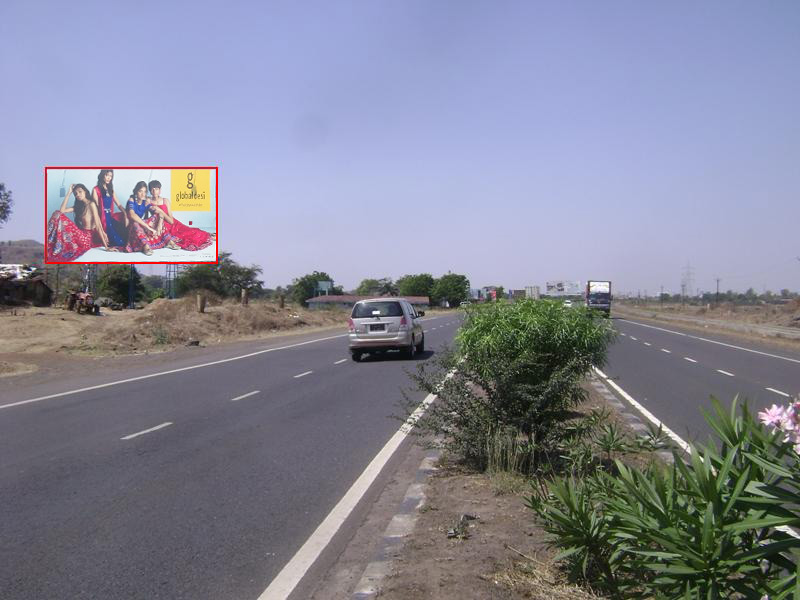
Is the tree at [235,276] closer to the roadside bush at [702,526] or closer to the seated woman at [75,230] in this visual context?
the seated woman at [75,230]

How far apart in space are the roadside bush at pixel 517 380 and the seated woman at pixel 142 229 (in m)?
26.9

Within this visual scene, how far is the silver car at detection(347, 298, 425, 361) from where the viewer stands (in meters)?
22.1

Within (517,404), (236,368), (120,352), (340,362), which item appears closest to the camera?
(517,404)

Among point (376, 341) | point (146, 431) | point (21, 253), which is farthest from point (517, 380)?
point (21, 253)

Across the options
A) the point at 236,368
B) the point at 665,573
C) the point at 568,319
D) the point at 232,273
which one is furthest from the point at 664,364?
the point at 232,273

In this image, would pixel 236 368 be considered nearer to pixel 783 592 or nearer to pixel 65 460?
pixel 65 460

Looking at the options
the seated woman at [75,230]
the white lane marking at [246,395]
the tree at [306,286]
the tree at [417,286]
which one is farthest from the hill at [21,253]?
the white lane marking at [246,395]

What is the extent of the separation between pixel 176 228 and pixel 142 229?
4.64ft

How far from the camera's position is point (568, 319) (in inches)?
295

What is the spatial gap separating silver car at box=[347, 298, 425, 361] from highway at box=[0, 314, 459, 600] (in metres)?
5.87

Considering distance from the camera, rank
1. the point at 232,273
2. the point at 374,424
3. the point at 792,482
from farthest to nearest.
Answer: the point at 232,273
the point at 374,424
the point at 792,482

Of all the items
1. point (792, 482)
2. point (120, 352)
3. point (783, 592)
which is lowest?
point (120, 352)

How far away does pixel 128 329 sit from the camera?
3162 cm

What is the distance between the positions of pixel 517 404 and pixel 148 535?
11.8 ft
